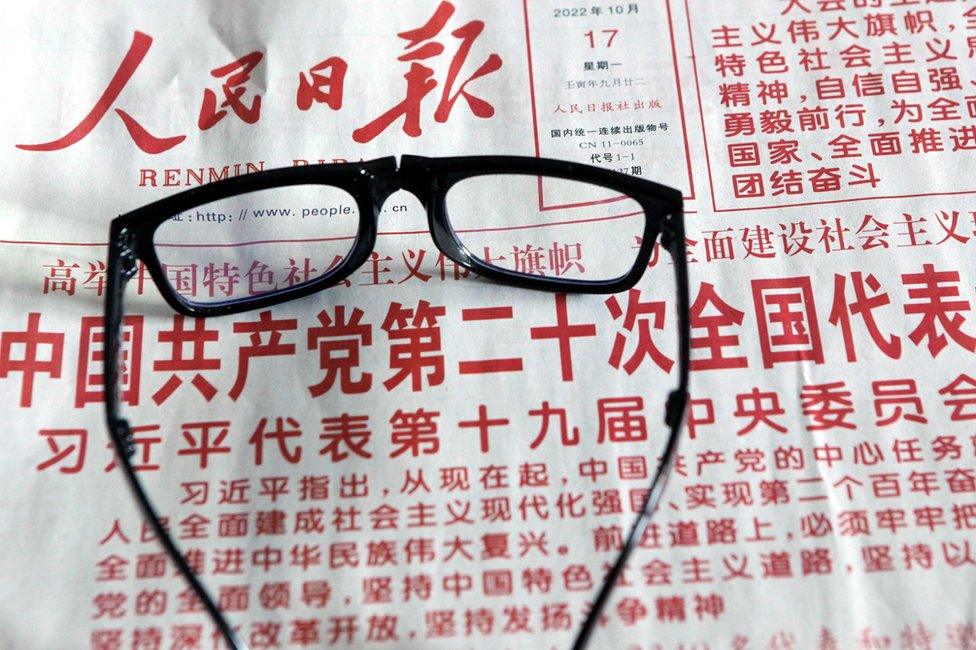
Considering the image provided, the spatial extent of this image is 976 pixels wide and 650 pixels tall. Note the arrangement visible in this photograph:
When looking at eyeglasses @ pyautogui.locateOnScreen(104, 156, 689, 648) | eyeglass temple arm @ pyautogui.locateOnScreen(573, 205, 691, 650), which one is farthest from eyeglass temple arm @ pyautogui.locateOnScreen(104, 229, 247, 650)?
eyeglass temple arm @ pyautogui.locateOnScreen(573, 205, 691, 650)

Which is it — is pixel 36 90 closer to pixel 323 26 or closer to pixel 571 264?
pixel 323 26

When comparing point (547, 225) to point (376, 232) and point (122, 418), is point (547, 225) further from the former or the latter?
point (122, 418)

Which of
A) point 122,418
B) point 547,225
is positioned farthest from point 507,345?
point 122,418

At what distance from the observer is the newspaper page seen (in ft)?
1.29

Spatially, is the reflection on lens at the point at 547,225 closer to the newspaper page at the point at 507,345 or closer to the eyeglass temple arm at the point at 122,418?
the newspaper page at the point at 507,345

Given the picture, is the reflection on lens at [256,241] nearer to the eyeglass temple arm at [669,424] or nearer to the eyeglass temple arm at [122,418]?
the eyeglass temple arm at [122,418]

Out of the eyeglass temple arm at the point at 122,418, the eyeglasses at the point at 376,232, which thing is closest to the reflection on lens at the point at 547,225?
the eyeglasses at the point at 376,232

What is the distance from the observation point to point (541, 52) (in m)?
0.52

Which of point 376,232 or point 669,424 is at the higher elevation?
point 376,232

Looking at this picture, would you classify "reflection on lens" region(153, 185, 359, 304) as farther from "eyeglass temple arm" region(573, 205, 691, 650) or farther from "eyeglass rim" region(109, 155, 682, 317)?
"eyeglass temple arm" region(573, 205, 691, 650)

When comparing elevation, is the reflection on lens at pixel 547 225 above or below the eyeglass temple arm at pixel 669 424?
above

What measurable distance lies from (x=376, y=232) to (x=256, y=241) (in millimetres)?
63

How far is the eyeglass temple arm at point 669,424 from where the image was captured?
387 mm

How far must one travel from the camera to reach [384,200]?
1.51 feet
